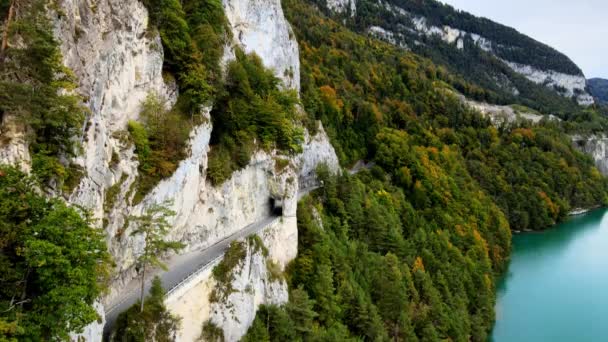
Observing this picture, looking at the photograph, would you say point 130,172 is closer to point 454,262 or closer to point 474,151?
point 454,262

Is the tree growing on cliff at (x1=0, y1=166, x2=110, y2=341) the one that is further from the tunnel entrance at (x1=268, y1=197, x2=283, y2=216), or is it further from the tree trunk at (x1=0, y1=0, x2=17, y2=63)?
the tunnel entrance at (x1=268, y1=197, x2=283, y2=216)

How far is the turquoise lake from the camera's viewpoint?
34969 mm

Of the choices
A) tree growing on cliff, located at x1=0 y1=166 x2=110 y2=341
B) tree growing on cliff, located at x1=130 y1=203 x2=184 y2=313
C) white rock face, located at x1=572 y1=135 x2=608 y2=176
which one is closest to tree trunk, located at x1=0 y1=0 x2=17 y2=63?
tree growing on cliff, located at x1=0 y1=166 x2=110 y2=341

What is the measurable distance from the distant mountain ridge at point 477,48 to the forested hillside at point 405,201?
32208 mm

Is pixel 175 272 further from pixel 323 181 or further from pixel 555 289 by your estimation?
pixel 555 289

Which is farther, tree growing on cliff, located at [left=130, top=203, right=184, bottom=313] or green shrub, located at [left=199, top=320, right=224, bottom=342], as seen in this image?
green shrub, located at [left=199, top=320, right=224, bottom=342]

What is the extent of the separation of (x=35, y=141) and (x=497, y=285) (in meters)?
43.5

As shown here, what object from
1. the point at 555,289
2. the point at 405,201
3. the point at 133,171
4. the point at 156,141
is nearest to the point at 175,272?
the point at 133,171

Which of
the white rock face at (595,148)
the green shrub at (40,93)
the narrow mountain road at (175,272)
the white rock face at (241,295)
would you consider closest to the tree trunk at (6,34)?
the green shrub at (40,93)

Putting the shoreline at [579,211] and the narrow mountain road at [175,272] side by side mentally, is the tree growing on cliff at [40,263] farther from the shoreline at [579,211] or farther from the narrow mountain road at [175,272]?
the shoreline at [579,211]

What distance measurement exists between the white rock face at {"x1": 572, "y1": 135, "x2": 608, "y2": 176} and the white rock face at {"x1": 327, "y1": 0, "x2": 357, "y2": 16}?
60.8 metres

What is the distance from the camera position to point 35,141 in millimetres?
11305

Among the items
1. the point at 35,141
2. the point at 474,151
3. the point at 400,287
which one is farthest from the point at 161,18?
the point at 474,151

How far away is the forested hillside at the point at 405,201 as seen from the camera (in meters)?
26.7
